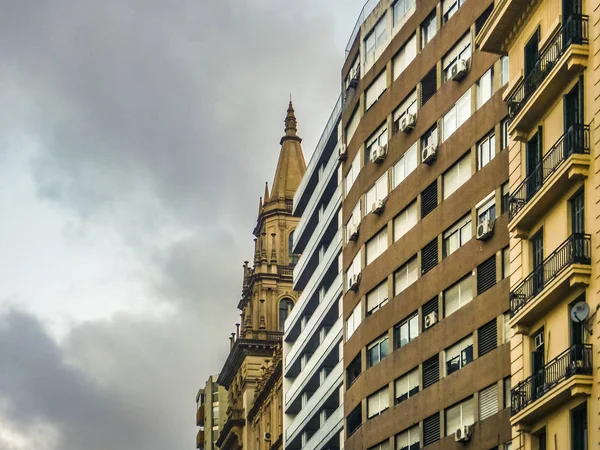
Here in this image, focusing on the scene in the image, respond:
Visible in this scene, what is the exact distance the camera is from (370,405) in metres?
62.9

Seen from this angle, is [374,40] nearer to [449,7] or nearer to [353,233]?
[353,233]

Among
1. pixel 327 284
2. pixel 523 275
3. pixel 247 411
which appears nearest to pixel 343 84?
pixel 327 284

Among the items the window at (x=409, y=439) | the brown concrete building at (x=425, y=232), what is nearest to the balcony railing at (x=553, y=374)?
the brown concrete building at (x=425, y=232)

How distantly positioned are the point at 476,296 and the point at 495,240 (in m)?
2.25

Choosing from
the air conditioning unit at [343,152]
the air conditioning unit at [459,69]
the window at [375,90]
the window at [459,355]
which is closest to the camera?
the window at [459,355]

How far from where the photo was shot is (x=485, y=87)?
53.2m

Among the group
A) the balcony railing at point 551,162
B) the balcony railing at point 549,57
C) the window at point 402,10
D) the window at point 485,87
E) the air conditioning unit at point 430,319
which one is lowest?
the air conditioning unit at point 430,319

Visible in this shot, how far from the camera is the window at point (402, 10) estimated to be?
205 ft

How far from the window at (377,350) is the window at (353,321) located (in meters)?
2.26

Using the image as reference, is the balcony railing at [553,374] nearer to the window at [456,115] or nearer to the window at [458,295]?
the window at [458,295]

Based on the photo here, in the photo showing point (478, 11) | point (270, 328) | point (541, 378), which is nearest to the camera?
point (541, 378)

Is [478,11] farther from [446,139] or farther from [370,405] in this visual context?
[370,405]

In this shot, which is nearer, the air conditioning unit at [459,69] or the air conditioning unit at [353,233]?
the air conditioning unit at [459,69]

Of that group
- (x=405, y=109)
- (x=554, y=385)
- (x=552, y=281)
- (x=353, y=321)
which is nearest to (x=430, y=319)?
(x=405, y=109)
